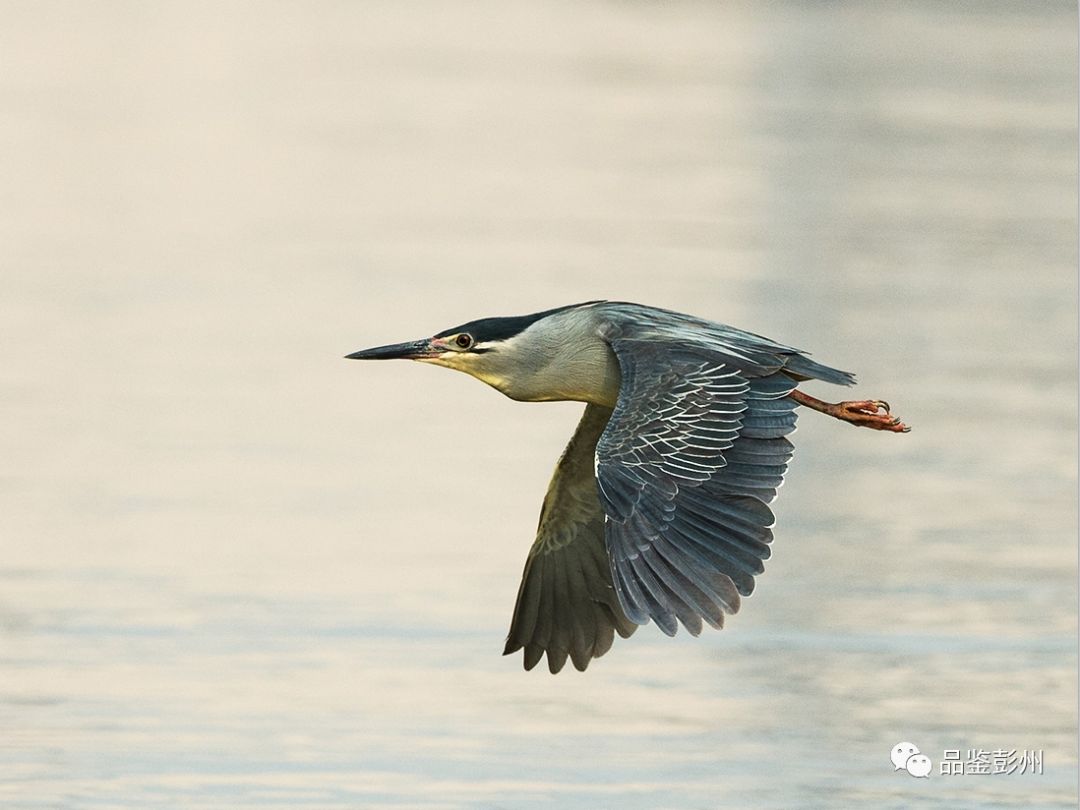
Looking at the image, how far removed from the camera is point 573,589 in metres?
10.7

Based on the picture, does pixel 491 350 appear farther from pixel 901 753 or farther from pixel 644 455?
pixel 901 753

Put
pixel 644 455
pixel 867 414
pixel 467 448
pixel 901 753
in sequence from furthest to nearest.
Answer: pixel 467 448 → pixel 901 753 → pixel 867 414 → pixel 644 455

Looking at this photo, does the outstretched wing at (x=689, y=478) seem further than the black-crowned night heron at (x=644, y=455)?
No

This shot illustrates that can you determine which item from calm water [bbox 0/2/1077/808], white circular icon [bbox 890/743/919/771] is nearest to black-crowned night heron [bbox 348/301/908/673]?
calm water [bbox 0/2/1077/808]

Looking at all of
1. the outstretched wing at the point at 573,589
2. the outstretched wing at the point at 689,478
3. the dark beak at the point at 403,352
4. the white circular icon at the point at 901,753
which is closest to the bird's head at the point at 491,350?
the dark beak at the point at 403,352

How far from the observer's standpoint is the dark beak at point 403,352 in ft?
34.9

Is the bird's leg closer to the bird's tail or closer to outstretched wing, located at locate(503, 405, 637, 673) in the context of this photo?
the bird's tail

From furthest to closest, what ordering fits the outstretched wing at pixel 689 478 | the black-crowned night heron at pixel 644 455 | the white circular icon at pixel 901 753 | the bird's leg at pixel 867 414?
1. the white circular icon at pixel 901 753
2. the bird's leg at pixel 867 414
3. the black-crowned night heron at pixel 644 455
4. the outstretched wing at pixel 689 478

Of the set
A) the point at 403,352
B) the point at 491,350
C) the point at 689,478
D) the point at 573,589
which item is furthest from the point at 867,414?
the point at 403,352

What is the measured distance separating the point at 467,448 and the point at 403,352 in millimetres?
5724

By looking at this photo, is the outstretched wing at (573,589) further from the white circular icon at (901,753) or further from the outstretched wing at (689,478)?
the white circular icon at (901,753)

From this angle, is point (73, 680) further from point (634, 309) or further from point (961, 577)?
point (961, 577)

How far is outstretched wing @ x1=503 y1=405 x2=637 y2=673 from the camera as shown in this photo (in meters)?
10.7

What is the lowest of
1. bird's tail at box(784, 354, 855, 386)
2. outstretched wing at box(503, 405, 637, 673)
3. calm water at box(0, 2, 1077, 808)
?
calm water at box(0, 2, 1077, 808)
